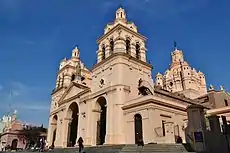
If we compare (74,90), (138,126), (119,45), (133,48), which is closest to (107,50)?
(119,45)

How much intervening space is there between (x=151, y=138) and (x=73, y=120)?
58.1 ft

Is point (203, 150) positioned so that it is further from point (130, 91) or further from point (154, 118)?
point (130, 91)

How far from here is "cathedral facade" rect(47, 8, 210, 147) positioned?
2172 centimetres

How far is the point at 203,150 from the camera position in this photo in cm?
1353

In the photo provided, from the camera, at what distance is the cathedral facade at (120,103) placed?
855 inches

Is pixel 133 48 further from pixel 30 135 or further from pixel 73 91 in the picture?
pixel 30 135

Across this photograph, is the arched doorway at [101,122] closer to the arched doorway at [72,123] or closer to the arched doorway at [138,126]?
the arched doorway at [138,126]

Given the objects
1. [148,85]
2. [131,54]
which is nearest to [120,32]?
[131,54]

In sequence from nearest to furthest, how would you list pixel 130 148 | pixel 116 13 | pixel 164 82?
pixel 130 148 → pixel 116 13 → pixel 164 82

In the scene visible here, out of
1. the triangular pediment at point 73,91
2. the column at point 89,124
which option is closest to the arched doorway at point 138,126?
the column at point 89,124

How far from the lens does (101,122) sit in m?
27.3

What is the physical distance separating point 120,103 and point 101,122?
5118mm

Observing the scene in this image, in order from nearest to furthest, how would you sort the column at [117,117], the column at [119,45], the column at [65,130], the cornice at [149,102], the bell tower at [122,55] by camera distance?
the cornice at [149,102]
the column at [117,117]
the bell tower at [122,55]
the column at [119,45]
the column at [65,130]

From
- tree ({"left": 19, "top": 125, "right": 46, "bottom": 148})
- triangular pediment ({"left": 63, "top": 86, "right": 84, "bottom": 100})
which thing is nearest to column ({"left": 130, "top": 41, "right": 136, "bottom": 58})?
triangular pediment ({"left": 63, "top": 86, "right": 84, "bottom": 100})
